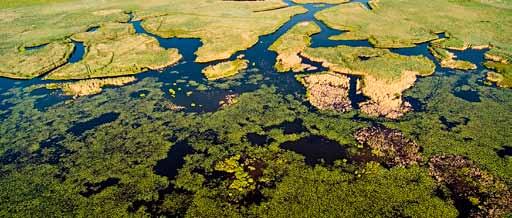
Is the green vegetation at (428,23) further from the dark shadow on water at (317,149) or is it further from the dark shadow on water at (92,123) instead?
the dark shadow on water at (92,123)

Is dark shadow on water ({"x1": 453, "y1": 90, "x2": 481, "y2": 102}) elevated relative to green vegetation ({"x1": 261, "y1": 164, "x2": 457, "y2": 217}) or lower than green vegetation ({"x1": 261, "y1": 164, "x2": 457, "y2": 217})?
elevated

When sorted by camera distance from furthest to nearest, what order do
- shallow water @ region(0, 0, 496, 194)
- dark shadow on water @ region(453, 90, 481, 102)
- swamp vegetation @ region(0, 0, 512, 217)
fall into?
dark shadow on water @ region(453, 90, 481, 102)
shallow water @ region(0, 0, 496, 194)
swamp vegetation @ region(0, 0, 512, 217)

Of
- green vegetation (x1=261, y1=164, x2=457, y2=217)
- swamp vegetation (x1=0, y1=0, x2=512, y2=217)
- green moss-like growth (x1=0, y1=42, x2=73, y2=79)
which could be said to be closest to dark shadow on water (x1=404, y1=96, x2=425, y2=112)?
swamp vegetation (x1=0, y1=0, x2=512, y2=217)

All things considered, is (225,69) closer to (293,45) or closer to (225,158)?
(293,45)

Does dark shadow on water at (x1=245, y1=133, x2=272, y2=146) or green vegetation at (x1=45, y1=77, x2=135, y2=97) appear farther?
green vegetation at (x1=45, y1=77, x2=135, y2=97)

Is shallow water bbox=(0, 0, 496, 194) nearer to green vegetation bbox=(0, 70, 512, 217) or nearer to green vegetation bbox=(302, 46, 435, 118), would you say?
green vegetation bbox=(0, 70, 512, 217)

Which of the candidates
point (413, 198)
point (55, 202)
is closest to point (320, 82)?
point (413, 198)

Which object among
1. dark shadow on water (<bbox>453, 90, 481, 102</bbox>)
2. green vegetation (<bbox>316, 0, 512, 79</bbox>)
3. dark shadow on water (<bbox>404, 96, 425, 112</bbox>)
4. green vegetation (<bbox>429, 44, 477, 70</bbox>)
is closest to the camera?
dark shadow on water (<bbox>404, 96, 425, 112</bbox>)

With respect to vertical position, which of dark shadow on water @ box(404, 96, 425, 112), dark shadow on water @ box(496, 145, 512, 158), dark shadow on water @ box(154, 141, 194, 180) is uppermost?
dark shadow on water @ box(404, 96, 425, 112)
